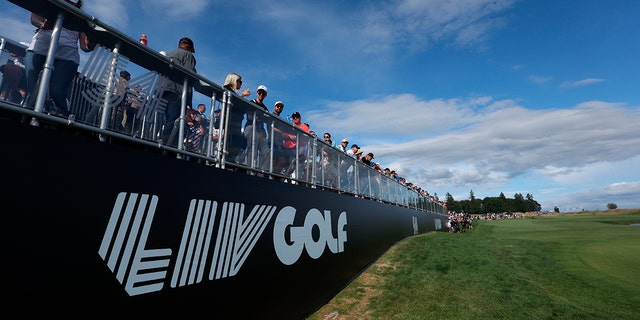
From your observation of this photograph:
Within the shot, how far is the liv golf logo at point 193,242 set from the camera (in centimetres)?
284

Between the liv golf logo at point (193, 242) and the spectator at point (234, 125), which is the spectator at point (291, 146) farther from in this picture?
the spectator at point (234, 125)

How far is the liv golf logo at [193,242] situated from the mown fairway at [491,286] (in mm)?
2993

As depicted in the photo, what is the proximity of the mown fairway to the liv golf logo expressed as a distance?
299 centimetres

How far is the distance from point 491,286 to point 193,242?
26.6 ft

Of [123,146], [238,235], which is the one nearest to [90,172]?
[123,146]

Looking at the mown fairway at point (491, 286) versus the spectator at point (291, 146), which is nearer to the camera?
the spectator at point (291, 146)

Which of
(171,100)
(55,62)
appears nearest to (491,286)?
(171,100)

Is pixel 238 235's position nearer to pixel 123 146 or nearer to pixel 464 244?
pixel 123 146

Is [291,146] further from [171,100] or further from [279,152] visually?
[171,100]

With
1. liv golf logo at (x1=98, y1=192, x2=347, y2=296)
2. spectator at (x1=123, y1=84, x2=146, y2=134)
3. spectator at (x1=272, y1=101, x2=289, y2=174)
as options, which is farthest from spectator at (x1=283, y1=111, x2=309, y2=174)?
spectator at (x1=123, y1=84, x2=146, y2=134)

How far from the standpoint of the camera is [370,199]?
11.1 m

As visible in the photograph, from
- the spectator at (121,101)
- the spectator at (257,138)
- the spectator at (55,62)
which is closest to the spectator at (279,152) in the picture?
the spectator at (257,138)

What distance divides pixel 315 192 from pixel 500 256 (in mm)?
9517

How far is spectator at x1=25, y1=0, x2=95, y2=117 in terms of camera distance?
2523 millimetres
